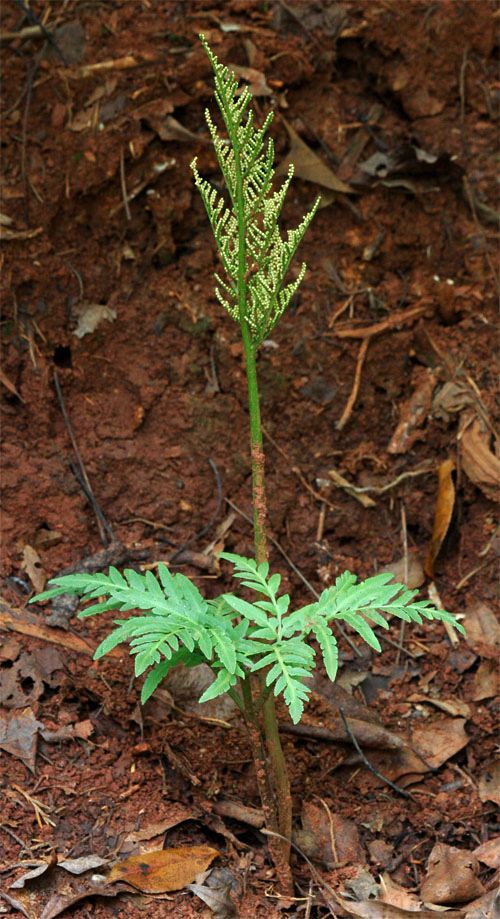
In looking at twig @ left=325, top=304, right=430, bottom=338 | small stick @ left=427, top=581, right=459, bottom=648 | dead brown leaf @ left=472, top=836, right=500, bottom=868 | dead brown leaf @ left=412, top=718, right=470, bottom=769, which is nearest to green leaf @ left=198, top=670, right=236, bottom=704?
dead brown leaf @ left=472, top=836, right=500, bottom=868

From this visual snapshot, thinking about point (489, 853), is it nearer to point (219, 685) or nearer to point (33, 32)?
point (219, 685)

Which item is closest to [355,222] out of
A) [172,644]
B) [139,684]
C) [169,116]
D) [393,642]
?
[169,116]

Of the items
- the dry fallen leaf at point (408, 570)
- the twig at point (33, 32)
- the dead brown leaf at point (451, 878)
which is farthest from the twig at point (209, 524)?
the twig at point (33, 32)

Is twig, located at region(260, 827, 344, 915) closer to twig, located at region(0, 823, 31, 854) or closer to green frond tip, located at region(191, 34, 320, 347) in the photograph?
twig, located at region(0, 823, 31, 854)

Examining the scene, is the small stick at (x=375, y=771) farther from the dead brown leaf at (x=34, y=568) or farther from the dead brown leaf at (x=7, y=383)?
the dead brown leaf at (x=7, y=383)

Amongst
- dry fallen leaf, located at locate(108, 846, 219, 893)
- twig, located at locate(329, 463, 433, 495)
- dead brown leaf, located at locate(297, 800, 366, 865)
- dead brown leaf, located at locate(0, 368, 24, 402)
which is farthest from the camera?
twig, located at locate(329, 463, 433, 495)

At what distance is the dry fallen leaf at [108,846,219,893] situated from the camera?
9.21 feet

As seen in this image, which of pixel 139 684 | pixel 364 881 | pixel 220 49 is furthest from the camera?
pixel 220 49

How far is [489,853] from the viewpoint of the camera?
9.92 ft

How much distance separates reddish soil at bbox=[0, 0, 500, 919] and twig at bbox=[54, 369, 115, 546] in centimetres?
2

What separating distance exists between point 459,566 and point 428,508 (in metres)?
0.30

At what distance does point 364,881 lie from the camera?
117 inches

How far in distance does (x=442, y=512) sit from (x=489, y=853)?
4.70ft

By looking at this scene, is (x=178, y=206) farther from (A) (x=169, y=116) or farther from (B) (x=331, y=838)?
(B) (x=331, y=838)
